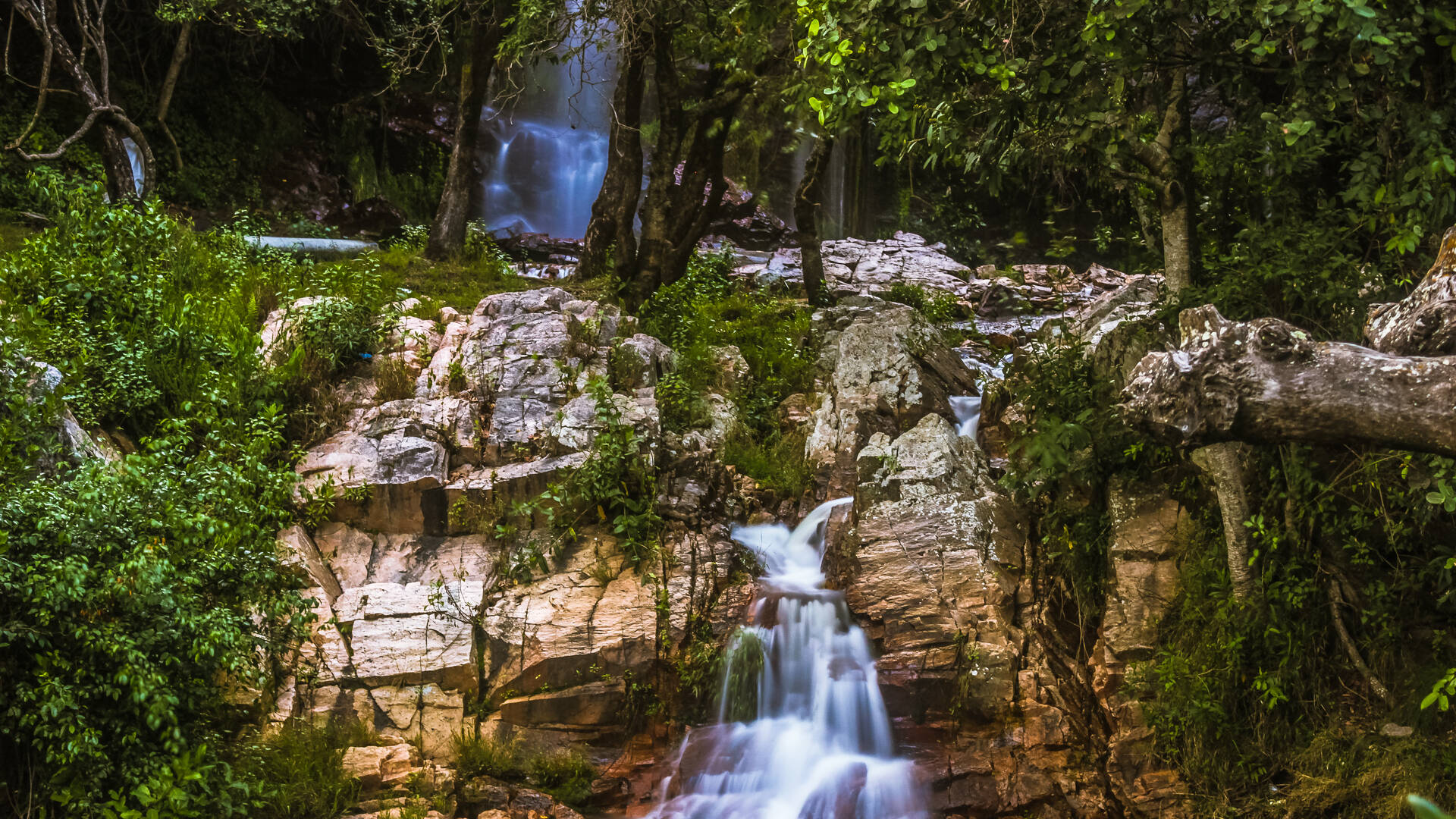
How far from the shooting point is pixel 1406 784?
5.50 meters

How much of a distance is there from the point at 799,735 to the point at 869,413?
3506 mm

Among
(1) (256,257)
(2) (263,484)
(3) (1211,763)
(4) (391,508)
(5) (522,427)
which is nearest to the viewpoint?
(3) (1211,763)

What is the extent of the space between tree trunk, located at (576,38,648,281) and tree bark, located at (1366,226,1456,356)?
30.0ft

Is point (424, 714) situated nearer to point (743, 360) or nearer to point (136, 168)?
point (743, 360)

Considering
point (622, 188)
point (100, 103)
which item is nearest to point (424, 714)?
point (622, 188)

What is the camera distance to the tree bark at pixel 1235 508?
6.10 m

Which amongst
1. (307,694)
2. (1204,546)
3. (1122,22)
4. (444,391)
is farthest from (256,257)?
(1204,546)

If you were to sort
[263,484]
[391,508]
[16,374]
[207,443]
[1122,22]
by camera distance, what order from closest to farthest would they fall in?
1. [1122,22]
2. [16,374]
3. [263,484]
4. [207,443]
5. [391,508]

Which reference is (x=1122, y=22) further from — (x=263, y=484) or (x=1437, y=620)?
(x=263, y=484)

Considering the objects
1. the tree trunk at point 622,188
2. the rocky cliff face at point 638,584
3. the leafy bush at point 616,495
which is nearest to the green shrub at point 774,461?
the rocky cliff face at point 638,584

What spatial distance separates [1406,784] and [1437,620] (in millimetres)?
1111

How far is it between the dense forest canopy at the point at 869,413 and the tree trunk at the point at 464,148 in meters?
0.87

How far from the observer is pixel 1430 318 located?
8.85ft

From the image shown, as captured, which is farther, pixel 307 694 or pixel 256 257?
pixel 256 257
